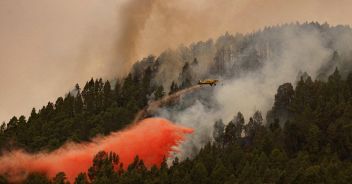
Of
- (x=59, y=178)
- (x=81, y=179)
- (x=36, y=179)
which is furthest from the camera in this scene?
(x=36, y=179)

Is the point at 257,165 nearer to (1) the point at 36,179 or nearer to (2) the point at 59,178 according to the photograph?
(2) the point at 59,178

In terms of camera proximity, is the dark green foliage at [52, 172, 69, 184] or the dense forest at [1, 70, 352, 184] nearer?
the dense forest at [1, 70, 352, 184]

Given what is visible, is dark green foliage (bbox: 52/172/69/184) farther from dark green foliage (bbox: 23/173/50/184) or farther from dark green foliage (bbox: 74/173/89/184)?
dark green foliage (bbox: 74/173/89/184)

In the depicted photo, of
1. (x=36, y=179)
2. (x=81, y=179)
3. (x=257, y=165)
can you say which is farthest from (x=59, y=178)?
(x=257, y=165)

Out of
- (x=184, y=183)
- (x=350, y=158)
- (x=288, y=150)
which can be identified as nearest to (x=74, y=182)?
(x=184, y=183)

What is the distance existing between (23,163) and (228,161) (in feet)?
184

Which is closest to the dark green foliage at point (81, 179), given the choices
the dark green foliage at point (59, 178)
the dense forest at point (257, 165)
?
the dense forest at point (257, 165)

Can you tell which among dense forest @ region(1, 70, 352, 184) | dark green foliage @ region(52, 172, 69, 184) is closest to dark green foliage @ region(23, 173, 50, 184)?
dense forest @ region(1, 70, 352, 184)

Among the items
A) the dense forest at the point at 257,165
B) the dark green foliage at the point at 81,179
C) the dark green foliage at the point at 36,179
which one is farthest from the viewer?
the dark green foliage at the point at 36,179

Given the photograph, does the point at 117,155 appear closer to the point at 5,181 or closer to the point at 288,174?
the point at 5,181

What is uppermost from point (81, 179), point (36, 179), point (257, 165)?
point (36, 179)

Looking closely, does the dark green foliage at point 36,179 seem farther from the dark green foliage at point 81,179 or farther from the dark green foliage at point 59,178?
the dark green foliage at point 81,179

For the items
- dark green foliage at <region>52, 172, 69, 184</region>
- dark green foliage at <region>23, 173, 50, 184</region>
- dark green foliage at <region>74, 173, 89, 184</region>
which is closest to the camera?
dark green foliage at <region>74, 173, 89, 184</region>

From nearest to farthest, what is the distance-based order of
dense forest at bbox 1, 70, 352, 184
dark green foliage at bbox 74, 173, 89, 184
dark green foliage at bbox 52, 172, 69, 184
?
1. dense forest at bbox 1, 70, 352, 184
2. dark green foliage at bbox 74, 173, 89, 184
3. dark green foliage at bbox 52, 172, 69, 184
